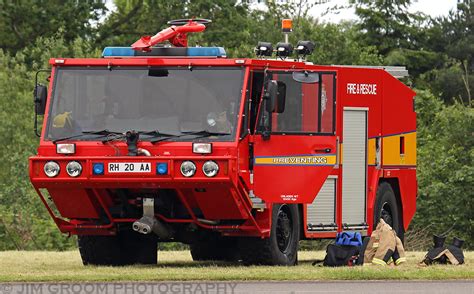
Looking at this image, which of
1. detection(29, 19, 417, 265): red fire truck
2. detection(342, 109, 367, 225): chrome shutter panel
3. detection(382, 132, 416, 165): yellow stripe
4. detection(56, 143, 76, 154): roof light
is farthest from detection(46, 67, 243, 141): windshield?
detection(382, 132, 416, 165): yellow stripe

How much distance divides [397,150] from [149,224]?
18.1 feet

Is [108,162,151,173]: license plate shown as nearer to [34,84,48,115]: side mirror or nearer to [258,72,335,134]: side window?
[34,84,48,115]: side mirror

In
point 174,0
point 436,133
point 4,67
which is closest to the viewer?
point 436,133

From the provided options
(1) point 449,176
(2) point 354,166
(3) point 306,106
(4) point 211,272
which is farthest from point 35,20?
(4) point 211,272

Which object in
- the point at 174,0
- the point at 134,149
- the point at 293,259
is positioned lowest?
the point at 293,259

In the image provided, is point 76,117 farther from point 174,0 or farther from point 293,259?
point 174,0

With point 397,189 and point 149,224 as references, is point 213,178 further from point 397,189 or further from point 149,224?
point 397,189

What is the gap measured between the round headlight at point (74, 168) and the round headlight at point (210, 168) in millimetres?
1593

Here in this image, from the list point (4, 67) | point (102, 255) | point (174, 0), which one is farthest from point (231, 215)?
point (174, 0)

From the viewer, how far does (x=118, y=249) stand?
22797mm

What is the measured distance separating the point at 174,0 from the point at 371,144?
40.6 meters

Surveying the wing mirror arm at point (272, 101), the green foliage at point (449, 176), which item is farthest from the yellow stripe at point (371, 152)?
the green foliage at point (449, 176)

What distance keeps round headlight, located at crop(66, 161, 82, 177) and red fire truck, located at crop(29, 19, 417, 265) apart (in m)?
0.01

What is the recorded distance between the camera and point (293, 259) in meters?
22.5
